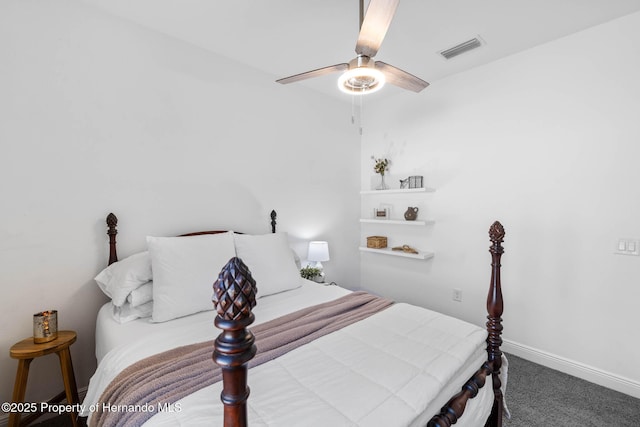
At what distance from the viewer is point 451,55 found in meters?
2.54

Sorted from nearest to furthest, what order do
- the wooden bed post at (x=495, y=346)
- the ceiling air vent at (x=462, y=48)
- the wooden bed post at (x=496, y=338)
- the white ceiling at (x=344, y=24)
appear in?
the wooden bed post at (x=495, y=346) → the wooden bed post at (x=496, y=338) → the white ceiling at (x=344, y=24) → the ceiling air vent at (x=462, y=48)

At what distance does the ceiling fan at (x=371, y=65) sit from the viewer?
133 cm

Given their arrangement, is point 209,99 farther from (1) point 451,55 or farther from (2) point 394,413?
(2) point 394,413

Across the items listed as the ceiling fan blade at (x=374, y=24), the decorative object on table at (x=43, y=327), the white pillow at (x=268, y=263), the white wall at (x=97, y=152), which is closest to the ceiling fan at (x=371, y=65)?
the ceiling fan blade at (x=374, y=24)

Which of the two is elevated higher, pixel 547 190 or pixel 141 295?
pixel 547 190

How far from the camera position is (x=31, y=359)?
1.54m

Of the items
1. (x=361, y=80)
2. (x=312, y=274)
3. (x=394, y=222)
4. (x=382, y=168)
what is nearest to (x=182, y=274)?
(x=312, y=274)

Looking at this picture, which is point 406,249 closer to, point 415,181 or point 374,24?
point 415,181

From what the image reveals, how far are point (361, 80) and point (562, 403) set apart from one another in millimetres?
2568

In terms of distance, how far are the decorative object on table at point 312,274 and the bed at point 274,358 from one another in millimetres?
866

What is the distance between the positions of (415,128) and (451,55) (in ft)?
2.80

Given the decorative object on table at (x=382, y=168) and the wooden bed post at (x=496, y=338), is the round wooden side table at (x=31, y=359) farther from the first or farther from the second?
the decorative object on table at (x=382, y=168)

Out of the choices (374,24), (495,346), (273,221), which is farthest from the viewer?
(273,221)

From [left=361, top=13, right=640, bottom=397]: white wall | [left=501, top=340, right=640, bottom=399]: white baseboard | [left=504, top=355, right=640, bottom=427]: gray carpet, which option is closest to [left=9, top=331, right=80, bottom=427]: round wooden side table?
[left=504, top=355, right=640, bottom=427]: gray carpet
